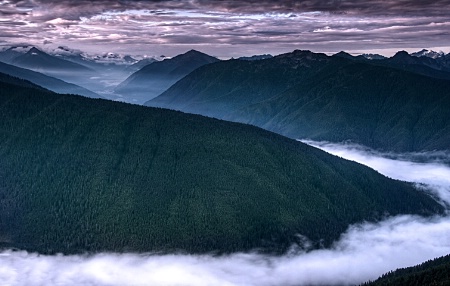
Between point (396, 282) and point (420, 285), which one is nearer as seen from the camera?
point (420, 285)

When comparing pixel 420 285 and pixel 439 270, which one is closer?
pixel 420 285
